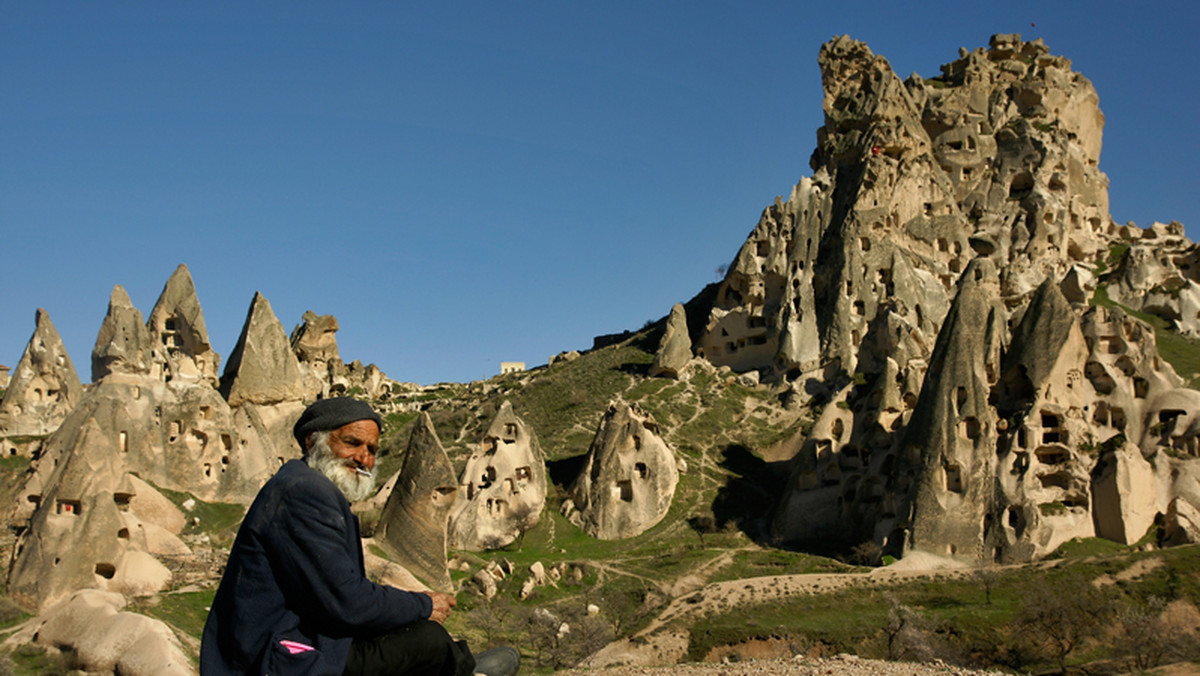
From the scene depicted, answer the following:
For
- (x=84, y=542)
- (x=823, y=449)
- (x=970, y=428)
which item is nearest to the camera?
(x=84, y=542)

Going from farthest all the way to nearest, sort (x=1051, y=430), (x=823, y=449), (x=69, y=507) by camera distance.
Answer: (x=823, y=449) < (x=1051, y=430) < (x=69, y=507)

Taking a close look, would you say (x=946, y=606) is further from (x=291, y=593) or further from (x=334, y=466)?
(x=291, y=593)

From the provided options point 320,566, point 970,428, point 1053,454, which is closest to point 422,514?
point 970,428

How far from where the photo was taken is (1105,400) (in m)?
37.6

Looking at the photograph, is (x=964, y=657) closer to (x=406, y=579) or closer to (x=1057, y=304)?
(x=406, y=579)

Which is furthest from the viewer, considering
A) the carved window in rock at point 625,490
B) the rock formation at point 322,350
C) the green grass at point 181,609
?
the rock formation at point 322,350

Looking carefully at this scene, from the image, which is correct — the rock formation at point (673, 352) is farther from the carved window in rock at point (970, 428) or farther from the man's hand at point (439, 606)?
the man's hand at point (439, 606)

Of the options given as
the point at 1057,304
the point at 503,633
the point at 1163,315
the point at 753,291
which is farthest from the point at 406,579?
the point at 1163,315

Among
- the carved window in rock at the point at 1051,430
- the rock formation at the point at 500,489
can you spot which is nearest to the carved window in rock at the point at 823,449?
the carved window in rock at the point at 1051,430

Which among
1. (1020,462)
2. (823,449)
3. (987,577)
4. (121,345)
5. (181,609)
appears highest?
(121,345)

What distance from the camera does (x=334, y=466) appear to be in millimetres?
5148

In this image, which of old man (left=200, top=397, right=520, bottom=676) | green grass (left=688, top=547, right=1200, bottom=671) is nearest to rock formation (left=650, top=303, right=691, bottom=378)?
green grass (left=688, top=547, right=1200, bottom=671)

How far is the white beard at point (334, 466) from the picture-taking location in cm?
513

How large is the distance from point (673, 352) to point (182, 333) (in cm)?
2476
